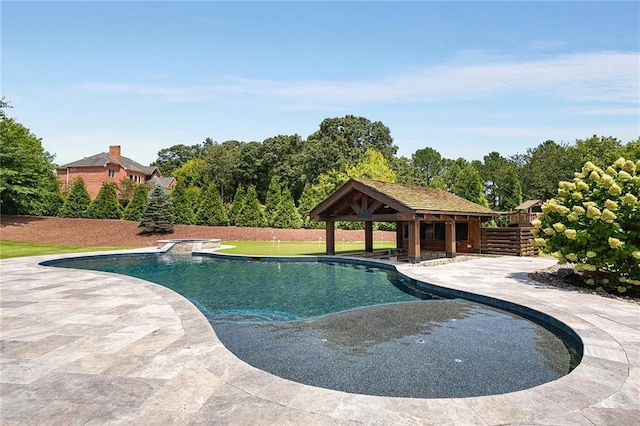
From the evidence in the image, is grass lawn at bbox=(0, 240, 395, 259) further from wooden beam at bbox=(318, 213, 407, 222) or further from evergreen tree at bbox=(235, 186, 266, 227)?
evergreen tree at bbox=(235, 186, 266, 227)

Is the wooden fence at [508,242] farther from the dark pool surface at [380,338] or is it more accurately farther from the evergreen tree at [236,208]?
the evergreen tree at [236,208]

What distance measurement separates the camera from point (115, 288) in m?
9.34

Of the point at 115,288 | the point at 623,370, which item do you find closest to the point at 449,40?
the point at 623,370

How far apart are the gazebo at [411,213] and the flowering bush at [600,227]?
5.04 meters

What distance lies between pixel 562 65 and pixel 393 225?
65.7ft

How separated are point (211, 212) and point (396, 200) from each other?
2199 centimetres

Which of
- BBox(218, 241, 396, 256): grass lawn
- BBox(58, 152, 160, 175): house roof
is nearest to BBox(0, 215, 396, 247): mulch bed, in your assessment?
BBox(218, 241, 396, 256): grass lawn

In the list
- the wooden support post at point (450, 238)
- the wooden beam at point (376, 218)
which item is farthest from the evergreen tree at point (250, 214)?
the wooden support post at point (450, 238)

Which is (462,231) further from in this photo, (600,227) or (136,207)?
(136,207)

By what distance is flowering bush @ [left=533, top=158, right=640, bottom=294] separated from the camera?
824 centimetres

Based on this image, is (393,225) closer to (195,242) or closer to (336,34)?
(195,242)

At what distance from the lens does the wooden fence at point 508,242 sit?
16641 mm

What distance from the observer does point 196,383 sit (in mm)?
3834

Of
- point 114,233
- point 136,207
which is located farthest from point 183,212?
point 114,233
